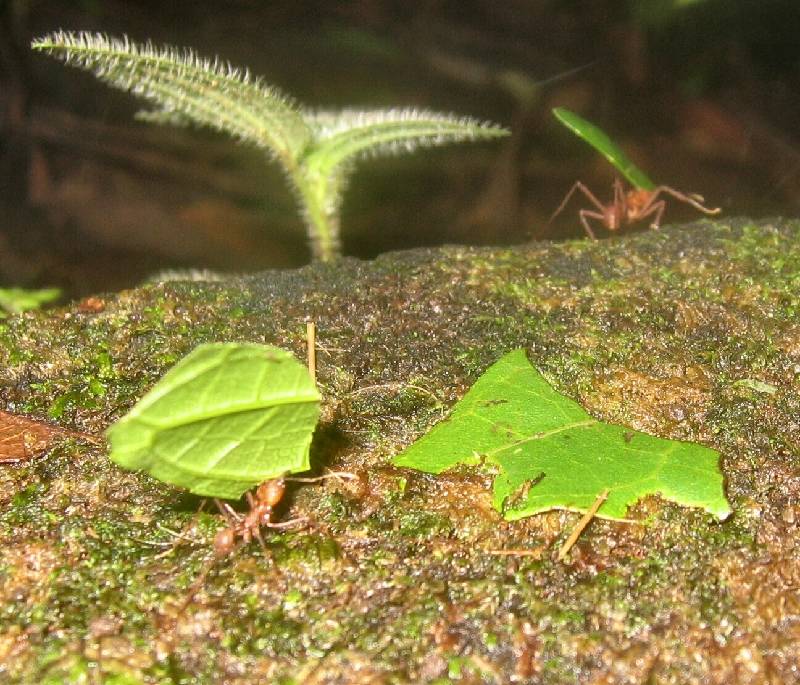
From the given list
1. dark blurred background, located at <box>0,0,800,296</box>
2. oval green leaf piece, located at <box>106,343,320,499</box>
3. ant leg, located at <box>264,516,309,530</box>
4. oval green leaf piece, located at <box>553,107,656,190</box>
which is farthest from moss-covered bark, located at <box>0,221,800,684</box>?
dark blurred background, located at <box>0,0,800,296</box>

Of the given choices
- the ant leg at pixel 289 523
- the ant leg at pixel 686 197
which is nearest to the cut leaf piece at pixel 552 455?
the ant leg at pixel 289 523

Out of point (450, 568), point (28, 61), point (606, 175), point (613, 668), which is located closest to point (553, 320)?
point (450, 568)

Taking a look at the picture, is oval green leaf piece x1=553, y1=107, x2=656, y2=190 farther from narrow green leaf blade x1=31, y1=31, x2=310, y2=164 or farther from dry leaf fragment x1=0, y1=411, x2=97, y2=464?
dry leaf fragment x1=0, y1=411, x2=97, y2=464

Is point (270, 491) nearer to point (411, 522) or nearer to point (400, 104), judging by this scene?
point (411, 522)

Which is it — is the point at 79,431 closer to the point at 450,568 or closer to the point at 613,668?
the point at 450,568

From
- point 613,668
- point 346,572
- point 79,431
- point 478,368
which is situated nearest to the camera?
point 613,668

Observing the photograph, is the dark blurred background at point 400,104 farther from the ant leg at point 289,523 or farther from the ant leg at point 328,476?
the ant leg at point 289,523
